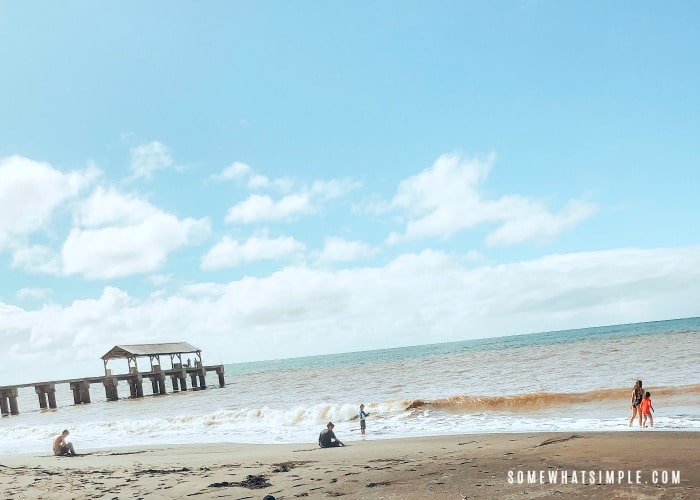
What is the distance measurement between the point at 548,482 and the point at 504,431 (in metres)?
Result: 7.48

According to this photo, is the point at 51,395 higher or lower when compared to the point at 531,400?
higher

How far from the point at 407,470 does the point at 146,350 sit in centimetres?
4209

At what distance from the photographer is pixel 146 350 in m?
48.4

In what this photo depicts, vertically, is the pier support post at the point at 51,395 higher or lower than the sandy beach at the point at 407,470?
lower

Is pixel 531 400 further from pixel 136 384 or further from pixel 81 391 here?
pixel 81 391

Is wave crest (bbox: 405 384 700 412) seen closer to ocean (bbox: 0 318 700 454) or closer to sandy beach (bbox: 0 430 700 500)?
ocean (bbox: 0 318 700 454)

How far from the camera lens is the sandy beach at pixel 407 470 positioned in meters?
8.70

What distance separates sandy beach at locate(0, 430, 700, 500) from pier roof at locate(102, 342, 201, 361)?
108 feet

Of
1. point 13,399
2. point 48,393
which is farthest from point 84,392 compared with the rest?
point 13,399

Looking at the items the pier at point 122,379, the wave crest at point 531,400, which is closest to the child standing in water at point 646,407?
the wave crest at point 531,400

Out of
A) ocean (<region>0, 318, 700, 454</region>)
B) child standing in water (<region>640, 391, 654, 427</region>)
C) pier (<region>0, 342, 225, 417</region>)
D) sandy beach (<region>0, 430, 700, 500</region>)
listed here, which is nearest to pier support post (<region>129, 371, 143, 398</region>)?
pier (<region>0, 342, 225, 417</region>)

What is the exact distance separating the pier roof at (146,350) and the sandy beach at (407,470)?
3286 centimetres

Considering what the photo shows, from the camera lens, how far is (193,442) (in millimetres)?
19156

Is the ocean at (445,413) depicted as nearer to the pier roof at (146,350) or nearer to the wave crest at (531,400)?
the wave crest at (531,400)
